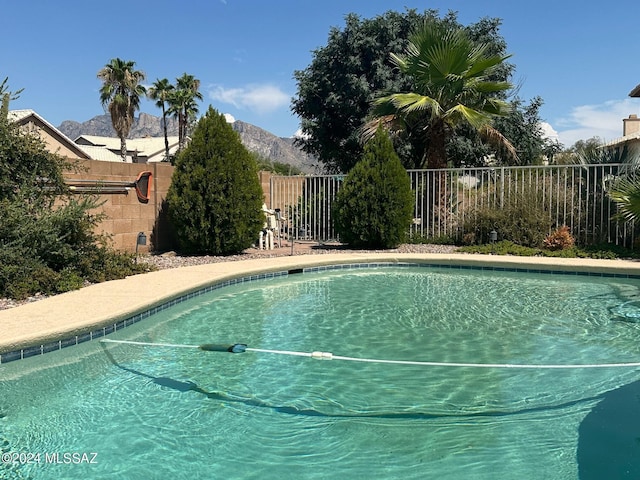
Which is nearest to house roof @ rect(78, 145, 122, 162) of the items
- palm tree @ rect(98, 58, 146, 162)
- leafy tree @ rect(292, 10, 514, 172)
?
palm tree @ rect(98, 58, 146, 162)

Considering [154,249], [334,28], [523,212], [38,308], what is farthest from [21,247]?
[334,28]

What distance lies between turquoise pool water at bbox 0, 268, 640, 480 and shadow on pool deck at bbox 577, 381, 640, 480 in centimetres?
2

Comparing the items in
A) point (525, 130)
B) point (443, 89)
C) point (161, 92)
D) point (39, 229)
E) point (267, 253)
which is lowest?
point (267, 253)

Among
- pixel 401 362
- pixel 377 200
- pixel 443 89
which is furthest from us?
pixel 443 89

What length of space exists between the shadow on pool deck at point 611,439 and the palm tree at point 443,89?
1105 cm

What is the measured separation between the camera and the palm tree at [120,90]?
3697cm

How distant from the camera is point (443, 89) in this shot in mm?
14820

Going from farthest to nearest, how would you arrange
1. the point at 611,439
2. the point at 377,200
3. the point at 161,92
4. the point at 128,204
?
the point at 161,92 < the point at 377,200 < the point at 128,204 < the point at 611,439

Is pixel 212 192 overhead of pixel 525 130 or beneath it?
beneath

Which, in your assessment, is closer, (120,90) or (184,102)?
(120,90)

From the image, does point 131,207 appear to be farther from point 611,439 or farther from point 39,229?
point 611,439

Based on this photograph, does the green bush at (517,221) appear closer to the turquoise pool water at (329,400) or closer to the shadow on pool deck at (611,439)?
the turquoise pool water at (329,400)

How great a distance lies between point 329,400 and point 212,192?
831cm

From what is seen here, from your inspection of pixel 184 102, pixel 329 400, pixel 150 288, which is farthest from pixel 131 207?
pixel 184 102
